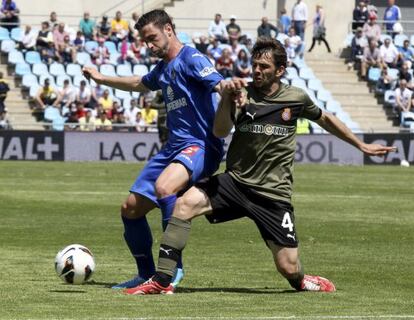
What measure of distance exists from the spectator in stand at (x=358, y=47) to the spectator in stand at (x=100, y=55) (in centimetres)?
969

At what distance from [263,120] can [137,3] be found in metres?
34.9

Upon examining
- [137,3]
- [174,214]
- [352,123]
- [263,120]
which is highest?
[263,120]

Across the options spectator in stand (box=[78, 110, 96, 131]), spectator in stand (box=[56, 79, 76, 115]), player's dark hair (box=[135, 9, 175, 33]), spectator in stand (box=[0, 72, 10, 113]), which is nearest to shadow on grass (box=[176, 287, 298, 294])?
player's dark hair (box=[135, 9, 175, 33])

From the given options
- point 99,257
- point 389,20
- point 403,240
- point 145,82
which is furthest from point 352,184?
point 389,20

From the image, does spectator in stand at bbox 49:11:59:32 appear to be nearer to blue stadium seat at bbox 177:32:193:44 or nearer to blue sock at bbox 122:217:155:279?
blue stadium seat at bbox 177:32:193:44

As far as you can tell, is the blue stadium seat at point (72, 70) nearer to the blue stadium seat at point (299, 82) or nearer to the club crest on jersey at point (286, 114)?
the blue stadium seat at point (299, 82)

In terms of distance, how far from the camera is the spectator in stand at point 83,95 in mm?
38031

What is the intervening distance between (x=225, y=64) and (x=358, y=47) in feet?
22.2

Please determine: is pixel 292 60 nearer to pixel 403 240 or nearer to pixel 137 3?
pixel 137 3

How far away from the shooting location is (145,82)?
11.4 m

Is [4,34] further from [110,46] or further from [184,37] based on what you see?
[184,37]

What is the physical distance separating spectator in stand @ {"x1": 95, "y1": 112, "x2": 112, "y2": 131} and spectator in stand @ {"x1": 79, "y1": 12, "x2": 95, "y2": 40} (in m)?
4.79

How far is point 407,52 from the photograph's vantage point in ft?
149

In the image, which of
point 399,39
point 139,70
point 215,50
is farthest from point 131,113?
point 399,39
